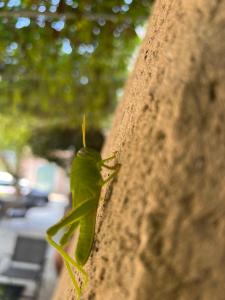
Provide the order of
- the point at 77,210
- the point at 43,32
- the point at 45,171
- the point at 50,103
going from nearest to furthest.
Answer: the point at 77,210
the point at 43,32
the point at 50,103
the point at 45,171

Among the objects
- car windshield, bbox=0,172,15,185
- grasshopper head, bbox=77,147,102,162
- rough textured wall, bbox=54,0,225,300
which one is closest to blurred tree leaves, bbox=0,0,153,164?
grasshopper head, bbox=77,147,102,162

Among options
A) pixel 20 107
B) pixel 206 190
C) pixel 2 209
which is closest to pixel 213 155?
pixel 206 190

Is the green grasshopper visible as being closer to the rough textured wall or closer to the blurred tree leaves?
the rough textured wall

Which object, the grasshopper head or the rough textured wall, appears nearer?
the rough textured wall

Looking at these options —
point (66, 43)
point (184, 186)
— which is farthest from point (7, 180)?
point (184, 186)

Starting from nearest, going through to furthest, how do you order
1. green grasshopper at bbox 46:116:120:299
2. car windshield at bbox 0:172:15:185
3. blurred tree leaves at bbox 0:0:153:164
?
green grasshopper at bbox 46:116:120:299, blurred tree leaves at bbox 0:0:153:164, car windshield at bbox 0:172:15:185

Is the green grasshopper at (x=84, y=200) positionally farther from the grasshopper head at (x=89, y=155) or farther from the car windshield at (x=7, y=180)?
the car windshield at (x=7, y=180)

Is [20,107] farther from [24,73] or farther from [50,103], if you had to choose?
[24,73]

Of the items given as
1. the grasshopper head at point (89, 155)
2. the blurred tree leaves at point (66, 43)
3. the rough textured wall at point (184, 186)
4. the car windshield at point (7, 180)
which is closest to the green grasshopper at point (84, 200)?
the grasshopper head at point (89, 155)
